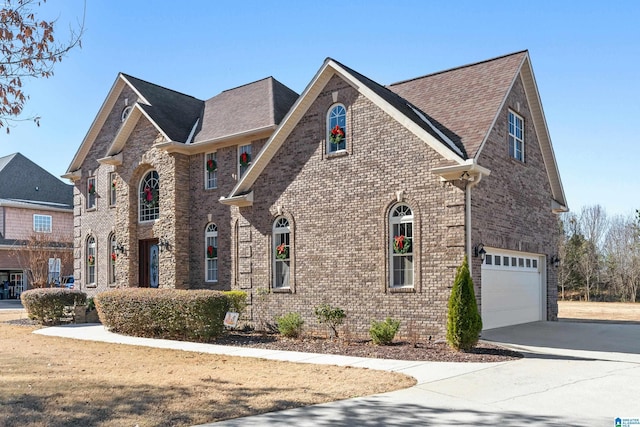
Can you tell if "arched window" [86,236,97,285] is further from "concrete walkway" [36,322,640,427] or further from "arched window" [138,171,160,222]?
"concrete walkway" [36,322,640,427]

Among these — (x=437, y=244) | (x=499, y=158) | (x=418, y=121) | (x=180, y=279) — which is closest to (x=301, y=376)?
(x=437, y=244)

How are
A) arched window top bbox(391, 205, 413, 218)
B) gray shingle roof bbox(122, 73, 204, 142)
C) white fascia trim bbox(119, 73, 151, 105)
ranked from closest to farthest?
arched window top bbox(391, 205, 413, 218) < gray shingle roof bbox(122, 73, 204, 142) < white fascia trim bbox(119, 73, 151, 105)

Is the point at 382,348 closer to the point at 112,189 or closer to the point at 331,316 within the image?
the point at 331,316

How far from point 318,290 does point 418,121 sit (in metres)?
5.29

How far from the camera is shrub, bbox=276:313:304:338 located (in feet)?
50.9

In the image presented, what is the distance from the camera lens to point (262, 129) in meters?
19.7

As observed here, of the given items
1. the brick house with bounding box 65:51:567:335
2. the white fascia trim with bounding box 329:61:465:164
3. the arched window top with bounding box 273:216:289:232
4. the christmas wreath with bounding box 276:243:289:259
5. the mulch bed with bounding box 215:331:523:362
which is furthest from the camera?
the arched window top with bounding box 273:216:289:232

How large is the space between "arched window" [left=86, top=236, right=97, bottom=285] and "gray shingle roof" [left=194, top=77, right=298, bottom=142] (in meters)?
7.61

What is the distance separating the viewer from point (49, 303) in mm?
20531

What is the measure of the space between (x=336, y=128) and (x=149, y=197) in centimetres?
975

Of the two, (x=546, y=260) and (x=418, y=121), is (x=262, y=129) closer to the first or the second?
(x=418, y=121)

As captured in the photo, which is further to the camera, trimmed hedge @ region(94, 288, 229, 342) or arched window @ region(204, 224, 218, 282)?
arched window @ region(204, 224, 218, 282)

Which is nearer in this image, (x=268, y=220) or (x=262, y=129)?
(x=268, y=220)

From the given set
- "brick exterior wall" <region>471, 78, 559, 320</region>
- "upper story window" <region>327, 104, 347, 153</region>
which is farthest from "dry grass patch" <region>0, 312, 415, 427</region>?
"upper story window" <region>327, 104, 347, 153</region>
